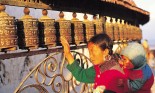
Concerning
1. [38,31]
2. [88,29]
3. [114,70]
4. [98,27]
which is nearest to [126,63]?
[114,70]

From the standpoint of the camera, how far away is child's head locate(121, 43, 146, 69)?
309cm

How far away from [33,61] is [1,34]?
17527 mm

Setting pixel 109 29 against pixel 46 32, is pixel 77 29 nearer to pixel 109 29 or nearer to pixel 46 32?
pixel 46 32

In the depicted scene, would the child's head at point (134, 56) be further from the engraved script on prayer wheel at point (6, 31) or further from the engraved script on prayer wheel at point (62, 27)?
the engraved script on prayer wheel at point (62, 27)

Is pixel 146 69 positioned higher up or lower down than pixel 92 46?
lower down

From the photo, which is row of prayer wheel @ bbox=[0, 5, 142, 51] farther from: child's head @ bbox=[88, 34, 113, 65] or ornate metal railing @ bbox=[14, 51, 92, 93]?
child's head @ bbox=[88, 34, 113, 65]

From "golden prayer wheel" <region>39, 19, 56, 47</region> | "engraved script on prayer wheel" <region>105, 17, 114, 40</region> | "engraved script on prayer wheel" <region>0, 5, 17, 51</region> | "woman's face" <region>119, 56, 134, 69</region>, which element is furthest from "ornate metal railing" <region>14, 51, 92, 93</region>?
"engraved script on prayer wheel" <region>105, 17, 114, 40</region>

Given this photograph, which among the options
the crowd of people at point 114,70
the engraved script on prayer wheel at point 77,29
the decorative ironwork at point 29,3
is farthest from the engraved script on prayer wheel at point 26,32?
the engraved script on prayer wheel at point 77,29

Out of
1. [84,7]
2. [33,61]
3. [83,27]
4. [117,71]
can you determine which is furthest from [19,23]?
[33,61]

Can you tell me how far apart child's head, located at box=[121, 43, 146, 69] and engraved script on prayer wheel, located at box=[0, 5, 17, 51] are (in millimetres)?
969

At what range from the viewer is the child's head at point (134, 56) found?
10.1 ft

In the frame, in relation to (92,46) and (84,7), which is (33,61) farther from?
(92,46)

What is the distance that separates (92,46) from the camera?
303 centimetres

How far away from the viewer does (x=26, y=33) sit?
11.2 feet
